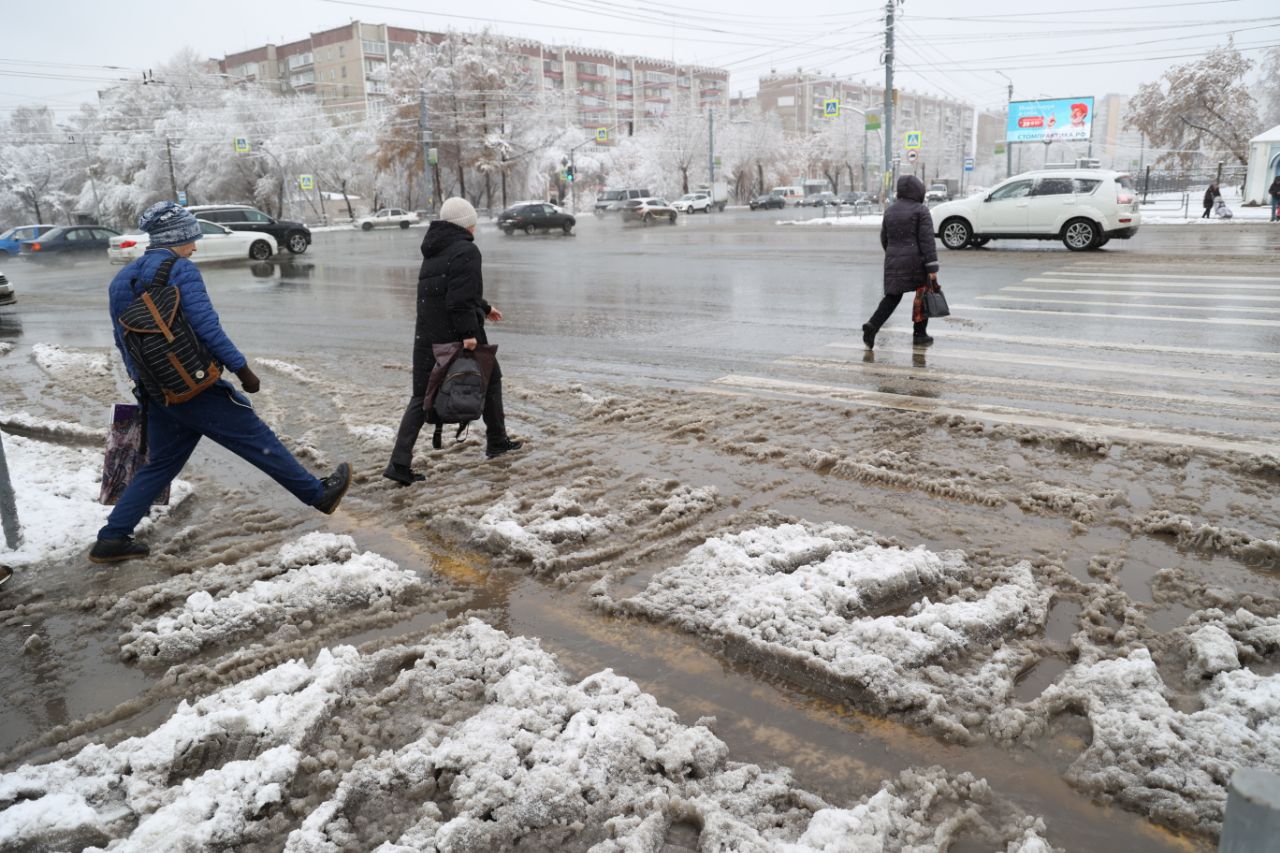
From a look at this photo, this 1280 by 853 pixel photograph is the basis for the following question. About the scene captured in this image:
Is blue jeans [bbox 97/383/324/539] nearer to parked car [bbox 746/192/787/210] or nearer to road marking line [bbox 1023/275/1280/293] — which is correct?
road marking line [bbox 1023/275/1280/293]

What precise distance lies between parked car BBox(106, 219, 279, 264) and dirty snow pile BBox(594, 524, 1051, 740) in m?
23.9

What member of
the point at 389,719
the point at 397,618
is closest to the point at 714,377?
the point at 397,618

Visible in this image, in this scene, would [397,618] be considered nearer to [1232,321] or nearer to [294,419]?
[294,419]

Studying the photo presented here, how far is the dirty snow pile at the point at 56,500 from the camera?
4.66 metres

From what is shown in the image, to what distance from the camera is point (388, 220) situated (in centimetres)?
5709

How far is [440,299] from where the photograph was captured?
5453 mm

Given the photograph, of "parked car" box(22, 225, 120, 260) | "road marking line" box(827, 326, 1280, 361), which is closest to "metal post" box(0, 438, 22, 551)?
"road marking line" box(827, 326, 1280, 361)

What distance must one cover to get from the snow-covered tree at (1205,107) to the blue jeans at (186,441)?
60176 mm

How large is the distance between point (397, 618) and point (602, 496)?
1.60m

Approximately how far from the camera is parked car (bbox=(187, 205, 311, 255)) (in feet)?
88.0

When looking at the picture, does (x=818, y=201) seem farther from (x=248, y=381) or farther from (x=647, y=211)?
(x=248, y=381)

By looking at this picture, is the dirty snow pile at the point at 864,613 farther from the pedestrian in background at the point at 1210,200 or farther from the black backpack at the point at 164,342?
the pedestrian in background at the point at 1210,200

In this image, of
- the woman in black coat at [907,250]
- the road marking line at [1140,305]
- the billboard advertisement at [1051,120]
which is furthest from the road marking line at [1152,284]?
the billboard advertisement at [1051,120]

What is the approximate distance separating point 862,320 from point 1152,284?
566 centimetres
